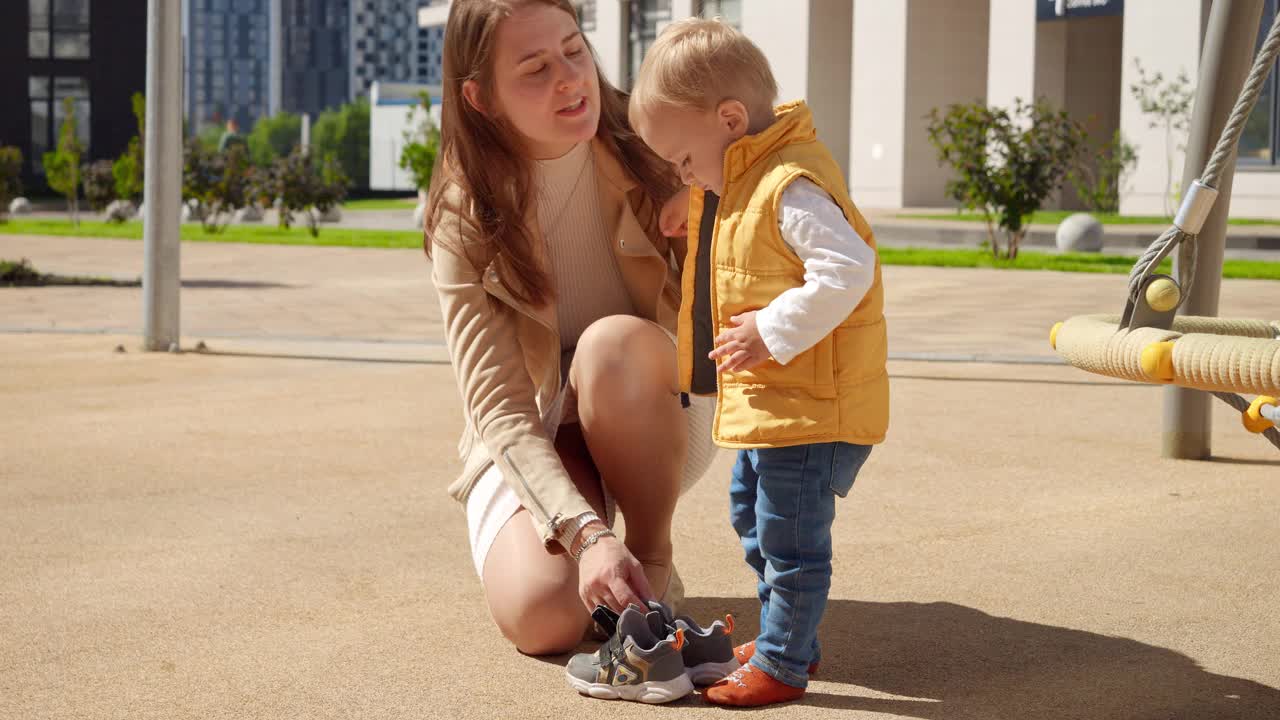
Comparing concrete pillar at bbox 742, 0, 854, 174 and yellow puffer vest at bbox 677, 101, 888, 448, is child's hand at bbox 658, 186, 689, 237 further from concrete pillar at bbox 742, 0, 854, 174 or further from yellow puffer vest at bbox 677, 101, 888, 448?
concrete pillar at bbox 742, 0, 854, 174

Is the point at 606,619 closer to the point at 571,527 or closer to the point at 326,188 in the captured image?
the point at 571,527

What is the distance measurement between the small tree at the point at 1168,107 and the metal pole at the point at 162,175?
70.7ft

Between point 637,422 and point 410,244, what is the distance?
57.3 ft

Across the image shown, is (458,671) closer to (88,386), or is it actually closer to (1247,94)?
(1247,94)

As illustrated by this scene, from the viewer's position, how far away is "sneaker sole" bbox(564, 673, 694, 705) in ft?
8.98

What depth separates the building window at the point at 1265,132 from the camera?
2520 cm

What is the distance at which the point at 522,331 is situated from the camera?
126 inches

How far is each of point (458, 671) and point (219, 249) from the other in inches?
663

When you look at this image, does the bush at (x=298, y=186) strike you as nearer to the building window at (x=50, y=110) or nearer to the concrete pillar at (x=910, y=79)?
the concrete pillar at (x=910, y=79)

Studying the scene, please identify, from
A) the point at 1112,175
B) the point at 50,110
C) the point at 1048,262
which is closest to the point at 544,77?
the point at 1048,262

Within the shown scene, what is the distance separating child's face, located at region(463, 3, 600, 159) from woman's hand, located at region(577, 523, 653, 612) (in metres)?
0.89

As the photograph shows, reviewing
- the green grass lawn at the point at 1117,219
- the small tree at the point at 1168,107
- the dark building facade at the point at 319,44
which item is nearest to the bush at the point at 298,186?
the green grass lawn at the point at 1117,219

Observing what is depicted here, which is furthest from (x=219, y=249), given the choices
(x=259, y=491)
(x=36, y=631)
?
(x=36, y=631)

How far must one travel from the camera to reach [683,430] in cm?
313
